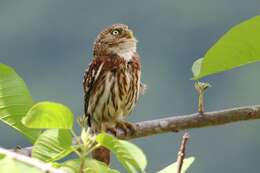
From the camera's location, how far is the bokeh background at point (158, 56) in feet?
84.7

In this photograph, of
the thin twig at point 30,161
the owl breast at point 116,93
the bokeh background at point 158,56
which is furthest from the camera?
the bokeh background at point 158,56

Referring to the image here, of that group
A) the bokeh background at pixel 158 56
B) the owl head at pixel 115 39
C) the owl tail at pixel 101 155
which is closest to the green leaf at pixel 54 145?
the owl tail at pixel 101 155

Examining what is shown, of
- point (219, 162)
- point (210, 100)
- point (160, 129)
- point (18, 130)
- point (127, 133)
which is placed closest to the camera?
point (18, 130)

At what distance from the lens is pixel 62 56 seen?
31281 mm

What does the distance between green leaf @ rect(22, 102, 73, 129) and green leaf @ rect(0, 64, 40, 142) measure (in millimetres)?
145

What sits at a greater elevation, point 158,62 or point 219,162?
point 158,62

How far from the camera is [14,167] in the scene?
81 cm

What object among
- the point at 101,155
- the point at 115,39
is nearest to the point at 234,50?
the point at 101,155

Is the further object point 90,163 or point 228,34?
point 228,34

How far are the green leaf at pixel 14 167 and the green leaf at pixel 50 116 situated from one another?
13 centimetres

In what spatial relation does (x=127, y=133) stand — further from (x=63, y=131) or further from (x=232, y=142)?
(x=232, y=142)

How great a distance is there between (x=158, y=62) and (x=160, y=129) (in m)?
27.2

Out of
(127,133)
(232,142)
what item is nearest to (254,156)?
(232,142)

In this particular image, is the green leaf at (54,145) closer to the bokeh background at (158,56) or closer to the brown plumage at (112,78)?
the brown plumage at (112,78)
